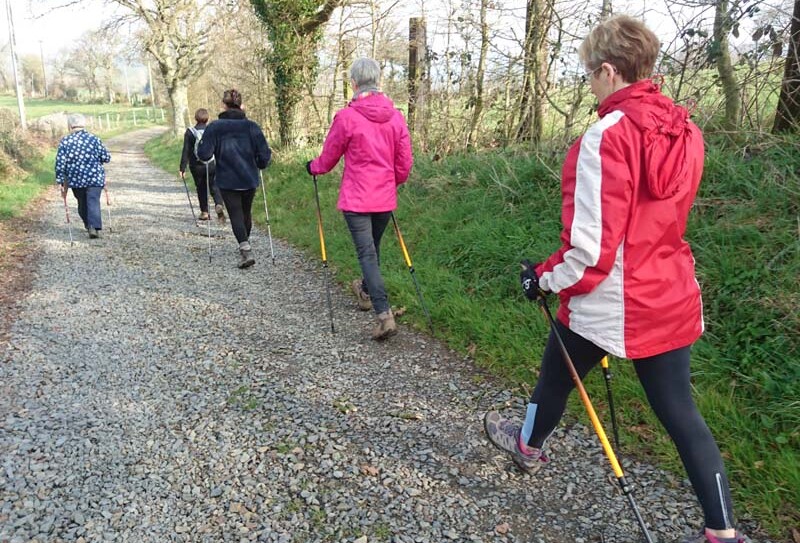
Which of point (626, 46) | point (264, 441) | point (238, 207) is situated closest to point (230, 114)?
point (238, 207)

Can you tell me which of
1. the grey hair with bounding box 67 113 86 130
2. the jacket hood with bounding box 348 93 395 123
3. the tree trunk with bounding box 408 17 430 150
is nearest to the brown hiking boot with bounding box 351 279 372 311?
the jacket hood with bounding box 348 93 395 123

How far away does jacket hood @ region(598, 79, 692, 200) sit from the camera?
214cm

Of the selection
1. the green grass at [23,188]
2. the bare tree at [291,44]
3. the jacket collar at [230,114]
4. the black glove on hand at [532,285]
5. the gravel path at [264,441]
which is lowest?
the gravel path at [264,441]

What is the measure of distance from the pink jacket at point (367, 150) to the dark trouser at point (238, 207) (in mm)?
2723

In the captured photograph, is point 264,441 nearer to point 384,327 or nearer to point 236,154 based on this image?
point 384,327

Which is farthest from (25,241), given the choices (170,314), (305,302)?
(305,302)

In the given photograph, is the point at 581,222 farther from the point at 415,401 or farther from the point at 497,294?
the point at 497,294

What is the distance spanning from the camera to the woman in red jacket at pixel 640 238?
2.15 m

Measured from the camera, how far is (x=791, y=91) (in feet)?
16.9

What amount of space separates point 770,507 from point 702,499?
0.63m

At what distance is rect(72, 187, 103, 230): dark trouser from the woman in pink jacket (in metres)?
5.77

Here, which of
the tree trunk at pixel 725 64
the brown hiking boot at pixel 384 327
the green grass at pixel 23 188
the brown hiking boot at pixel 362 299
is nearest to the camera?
the brown hiking boot at pixel 384 327

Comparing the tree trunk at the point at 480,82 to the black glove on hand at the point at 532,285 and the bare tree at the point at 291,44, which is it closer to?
the bare tree at the point at 291,44

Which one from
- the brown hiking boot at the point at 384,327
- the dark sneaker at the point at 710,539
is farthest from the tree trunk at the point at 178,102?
the dark sneaker at the point at 710,539
